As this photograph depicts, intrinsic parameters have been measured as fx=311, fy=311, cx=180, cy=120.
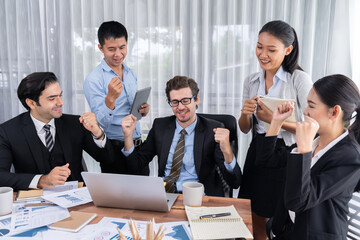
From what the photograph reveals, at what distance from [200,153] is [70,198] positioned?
781mm

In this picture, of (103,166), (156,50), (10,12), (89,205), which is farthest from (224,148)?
(10,12)

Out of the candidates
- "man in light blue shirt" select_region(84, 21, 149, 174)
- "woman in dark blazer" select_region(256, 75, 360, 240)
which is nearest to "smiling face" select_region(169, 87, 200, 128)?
"man in light blue shirt" select_region(84, 21, 149, 174)

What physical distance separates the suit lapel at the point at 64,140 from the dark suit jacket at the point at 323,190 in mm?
1308

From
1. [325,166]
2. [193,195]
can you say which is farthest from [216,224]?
[325,166]

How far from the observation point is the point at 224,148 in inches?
65.9

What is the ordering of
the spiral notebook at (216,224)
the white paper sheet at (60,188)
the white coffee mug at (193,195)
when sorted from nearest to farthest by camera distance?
the spiral notebook at (216,224) < the white coffee mug at (193,195) < the white paper sheet at (60,188)

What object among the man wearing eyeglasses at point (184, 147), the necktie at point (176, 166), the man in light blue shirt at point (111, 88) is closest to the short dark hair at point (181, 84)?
the man wearing eyeglasses at point (184, 147)

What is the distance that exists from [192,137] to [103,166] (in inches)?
29.2

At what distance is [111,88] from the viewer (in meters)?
2.15

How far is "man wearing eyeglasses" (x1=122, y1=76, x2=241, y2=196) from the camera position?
1874 mm

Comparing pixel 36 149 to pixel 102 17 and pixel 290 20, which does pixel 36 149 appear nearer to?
pixel 102 17

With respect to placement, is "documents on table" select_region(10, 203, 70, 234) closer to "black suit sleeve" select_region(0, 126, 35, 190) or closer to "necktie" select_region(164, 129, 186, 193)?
"black suit sleeve" select_region(0, 126, 35, 190)

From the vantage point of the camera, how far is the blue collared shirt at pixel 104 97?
224cm

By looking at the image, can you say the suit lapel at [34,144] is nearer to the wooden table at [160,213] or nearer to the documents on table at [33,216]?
the documents on table at [33,216]
